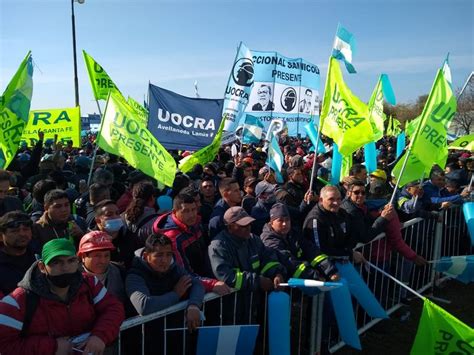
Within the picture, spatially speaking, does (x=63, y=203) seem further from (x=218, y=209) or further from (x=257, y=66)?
(x=257, y=66)

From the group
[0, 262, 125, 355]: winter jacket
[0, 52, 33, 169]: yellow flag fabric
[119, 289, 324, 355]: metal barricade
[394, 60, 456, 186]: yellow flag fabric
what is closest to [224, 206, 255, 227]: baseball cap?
[119, 289, 324, 355]: metal barricade

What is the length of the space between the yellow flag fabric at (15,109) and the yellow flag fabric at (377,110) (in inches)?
243

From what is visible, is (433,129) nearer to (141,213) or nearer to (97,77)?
(141,213)

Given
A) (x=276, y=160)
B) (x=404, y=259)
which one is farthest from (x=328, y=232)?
(x=276, y=160)

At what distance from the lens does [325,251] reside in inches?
178

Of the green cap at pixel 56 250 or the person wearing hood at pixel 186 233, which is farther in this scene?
the person wearing hood at pixel 186 233

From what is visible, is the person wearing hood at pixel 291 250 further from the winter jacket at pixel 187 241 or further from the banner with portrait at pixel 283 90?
the banner with portrait at pixel 283 90

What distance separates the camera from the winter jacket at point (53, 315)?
2.55 m

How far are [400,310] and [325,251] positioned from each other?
6.77 feet

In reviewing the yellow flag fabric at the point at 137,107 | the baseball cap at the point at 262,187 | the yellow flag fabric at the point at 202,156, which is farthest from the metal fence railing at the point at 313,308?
the yellow flag fabric at the point at 137,107

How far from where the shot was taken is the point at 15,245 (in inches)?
134

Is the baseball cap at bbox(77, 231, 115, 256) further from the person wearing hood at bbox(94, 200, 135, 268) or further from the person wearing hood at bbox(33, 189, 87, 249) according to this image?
the person wearing hood at bbox(33, 189, 87, 249)

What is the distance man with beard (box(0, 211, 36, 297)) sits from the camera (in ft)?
10.8

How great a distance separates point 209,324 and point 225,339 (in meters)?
0.47
